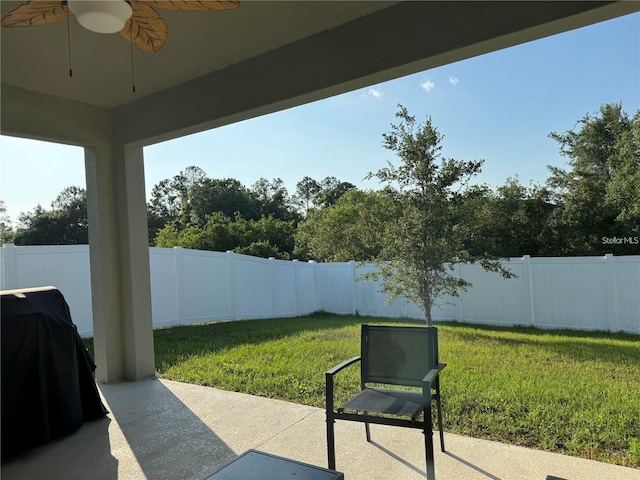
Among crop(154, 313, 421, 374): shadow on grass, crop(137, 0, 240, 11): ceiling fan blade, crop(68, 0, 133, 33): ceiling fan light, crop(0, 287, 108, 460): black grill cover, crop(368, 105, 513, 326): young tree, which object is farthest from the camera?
crop(154, 313, 421, 374): shadow on grass

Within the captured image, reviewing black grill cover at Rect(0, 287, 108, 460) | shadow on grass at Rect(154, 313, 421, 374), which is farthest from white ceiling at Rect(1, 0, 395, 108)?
shadow on grass at Rect(154, 313, 421, 374)

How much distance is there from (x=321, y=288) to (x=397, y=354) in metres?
2.79

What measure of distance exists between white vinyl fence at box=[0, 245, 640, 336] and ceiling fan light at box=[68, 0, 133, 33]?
307cm

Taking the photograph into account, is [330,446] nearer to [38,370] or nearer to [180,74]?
[38,370]

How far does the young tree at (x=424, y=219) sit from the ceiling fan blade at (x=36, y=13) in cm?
289

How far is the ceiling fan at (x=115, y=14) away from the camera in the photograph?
125 centimetres

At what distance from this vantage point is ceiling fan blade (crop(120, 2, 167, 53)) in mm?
1468

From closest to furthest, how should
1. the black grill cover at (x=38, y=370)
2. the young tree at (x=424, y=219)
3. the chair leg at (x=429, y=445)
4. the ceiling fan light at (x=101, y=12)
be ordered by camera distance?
the ceiling fan light at (x=101, y=12) → the chair leg at (x=429, y=445) → the black grill cover at (x=38, y=370) → the young tree at (x=424, y=219)

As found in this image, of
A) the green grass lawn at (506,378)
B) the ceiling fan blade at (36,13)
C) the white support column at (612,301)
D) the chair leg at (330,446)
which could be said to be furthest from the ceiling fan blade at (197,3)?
the white support column at (612,301)

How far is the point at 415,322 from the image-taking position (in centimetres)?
385

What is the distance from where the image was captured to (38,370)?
249cm

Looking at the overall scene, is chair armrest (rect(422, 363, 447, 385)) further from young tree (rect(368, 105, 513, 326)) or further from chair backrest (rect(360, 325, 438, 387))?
young tree (rect(368, 105, 513, 326))

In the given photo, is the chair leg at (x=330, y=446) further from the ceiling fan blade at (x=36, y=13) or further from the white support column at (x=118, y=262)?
the white support column at (x=118, y=262)

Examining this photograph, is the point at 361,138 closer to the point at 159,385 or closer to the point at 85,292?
the point at 159,385
